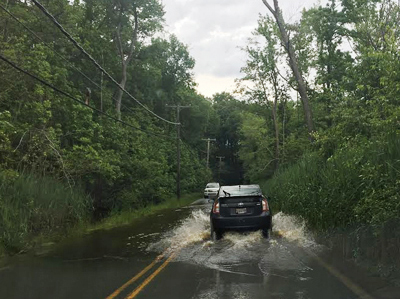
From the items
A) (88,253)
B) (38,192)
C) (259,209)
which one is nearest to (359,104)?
(259,209)

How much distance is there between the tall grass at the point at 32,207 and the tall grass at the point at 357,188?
25.5ft

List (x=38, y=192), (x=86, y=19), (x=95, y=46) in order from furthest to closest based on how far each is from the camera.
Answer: (x=86, y=19) < (x=95, y=46) < (x=38, y=192)

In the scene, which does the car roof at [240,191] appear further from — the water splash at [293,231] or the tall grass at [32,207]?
the tall grass at [32,207]

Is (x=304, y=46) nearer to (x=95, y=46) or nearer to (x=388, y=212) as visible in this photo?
(x=95, y=46)

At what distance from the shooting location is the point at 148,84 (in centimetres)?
4366

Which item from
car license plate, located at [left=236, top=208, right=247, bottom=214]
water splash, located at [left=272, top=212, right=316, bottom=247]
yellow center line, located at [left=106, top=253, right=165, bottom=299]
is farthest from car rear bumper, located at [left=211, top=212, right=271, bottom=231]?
yellow center line, located at [left=106, top=253, right=165, bottom=299]

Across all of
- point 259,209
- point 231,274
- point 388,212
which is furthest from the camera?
point 259,209

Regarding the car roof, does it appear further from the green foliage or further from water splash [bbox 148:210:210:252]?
the green foliage

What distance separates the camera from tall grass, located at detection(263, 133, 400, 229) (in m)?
6.89

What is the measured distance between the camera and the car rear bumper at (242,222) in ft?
36.4

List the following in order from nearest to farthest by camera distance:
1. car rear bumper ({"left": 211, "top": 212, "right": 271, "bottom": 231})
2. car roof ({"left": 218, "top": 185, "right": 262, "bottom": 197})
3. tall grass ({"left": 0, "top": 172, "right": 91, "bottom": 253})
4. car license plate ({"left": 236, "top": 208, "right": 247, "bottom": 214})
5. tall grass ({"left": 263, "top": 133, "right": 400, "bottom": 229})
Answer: tall grass ({"left": 263, "top": 133, "right": 400, "bottom": 229}) → tall grass ({"left": 0, "top": 172, "right": 91, "bottom": 253}) → car rear bumper ({"left": 211, "top": 212, "right": 271, "bottom": 231}) → car license plate ({"left": 236, "top": 208, "right": 247, "bottom": 214}) → car roof ({"left": 218, "top": 185, "right": 262, "bottom": 197})

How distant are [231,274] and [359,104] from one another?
31.0ft

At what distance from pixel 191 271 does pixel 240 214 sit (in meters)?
3.97

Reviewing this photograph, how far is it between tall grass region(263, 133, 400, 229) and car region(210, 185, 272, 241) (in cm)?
132
